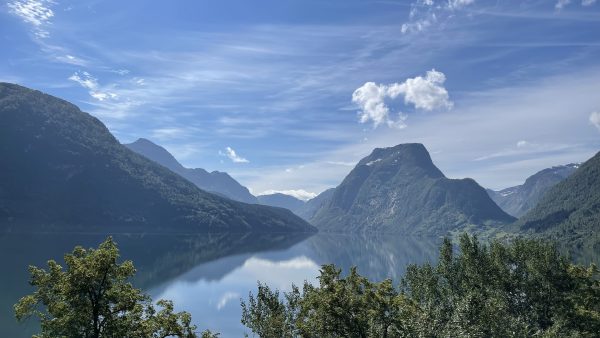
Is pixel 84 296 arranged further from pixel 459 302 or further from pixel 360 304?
pixel 459 302

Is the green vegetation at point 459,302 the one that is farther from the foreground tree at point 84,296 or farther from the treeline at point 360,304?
the foreground tree at point 84,296

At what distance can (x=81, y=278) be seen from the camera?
29.1m

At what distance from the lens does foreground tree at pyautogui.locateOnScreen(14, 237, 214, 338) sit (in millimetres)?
29031

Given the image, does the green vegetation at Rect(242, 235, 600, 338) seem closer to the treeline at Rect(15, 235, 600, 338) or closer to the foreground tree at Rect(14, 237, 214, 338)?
the treeline at Rect(15, 235, 600, 338)

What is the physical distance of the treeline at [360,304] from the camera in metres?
29.8

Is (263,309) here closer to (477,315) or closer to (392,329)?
(392,329)

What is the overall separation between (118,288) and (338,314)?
63.2 ft

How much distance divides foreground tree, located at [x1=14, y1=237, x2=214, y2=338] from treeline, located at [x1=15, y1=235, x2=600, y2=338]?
71mm

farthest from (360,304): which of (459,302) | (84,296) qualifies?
(84,296)

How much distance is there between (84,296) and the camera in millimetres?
30234

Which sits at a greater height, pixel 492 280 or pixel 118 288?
pixel 118 288

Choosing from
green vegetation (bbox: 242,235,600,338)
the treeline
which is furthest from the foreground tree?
green vegetation (bbox: 242,235,600,338)

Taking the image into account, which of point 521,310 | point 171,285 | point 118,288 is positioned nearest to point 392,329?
point 118,288

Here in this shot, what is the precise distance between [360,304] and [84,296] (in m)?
23.5
